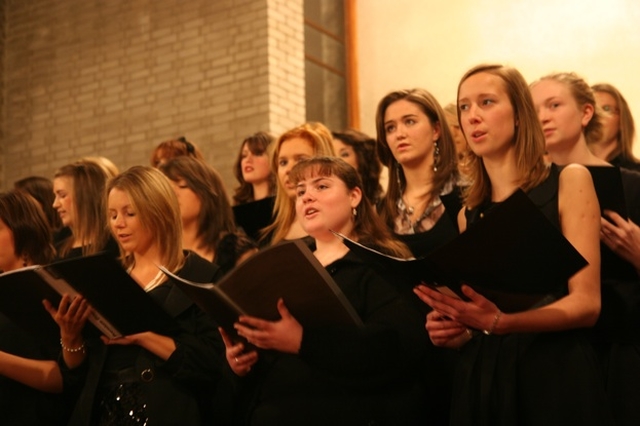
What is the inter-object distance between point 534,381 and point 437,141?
66.7 inches

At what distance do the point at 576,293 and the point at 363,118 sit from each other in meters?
7.28

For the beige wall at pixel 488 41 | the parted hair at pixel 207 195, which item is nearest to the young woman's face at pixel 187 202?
the parted hair at pixel 207 195

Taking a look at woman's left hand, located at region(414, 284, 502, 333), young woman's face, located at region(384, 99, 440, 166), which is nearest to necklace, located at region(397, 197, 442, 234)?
young woman's face, located at region(384, 99, 440, 166)

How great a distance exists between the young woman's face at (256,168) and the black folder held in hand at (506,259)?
2592 millimetres

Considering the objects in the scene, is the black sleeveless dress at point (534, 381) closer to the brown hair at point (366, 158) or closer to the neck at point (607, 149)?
the neck at point (607, 149)

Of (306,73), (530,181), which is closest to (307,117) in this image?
(306,73)

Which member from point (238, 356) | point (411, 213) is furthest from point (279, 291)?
point (411, 213)

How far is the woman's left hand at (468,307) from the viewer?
2283 millimetres

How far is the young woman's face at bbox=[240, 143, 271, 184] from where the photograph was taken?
488 cm

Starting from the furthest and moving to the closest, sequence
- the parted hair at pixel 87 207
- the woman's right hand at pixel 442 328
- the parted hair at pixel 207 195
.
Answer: the parted hair at pixel 87 207
the parted hair at pixel 207 195
the woman's right hand at pixel 442 328

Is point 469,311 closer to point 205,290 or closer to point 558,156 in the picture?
point 205,290

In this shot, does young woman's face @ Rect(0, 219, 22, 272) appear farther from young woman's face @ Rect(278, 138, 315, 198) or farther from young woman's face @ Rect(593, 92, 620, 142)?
young woman's face @ Rect(593, 92, 620, 142)

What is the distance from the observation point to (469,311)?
2291 mm

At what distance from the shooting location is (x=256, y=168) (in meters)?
4.89
